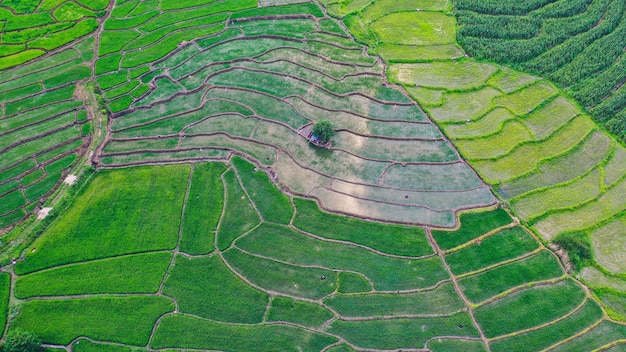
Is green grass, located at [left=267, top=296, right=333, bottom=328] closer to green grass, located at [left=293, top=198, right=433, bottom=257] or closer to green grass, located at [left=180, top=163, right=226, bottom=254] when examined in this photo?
green grass, located at [left=293, top=198, right=433, bottom=257]

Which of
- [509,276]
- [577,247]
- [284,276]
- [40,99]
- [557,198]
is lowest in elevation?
[509,276]

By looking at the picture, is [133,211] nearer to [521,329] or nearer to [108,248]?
[108,248]

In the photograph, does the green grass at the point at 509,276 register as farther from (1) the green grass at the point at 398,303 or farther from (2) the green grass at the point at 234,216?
(2) the green grass at the point at 234,216

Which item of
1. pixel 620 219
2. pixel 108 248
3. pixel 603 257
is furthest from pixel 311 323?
pixel 620 219

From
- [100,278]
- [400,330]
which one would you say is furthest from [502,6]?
[100,278]

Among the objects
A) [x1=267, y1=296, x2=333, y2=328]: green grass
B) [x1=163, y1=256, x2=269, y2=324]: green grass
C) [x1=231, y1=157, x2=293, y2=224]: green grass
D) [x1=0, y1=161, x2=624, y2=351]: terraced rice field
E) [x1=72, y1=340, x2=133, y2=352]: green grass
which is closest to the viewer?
[x1=72, y1=340, x2=133, y2=352]: green grass

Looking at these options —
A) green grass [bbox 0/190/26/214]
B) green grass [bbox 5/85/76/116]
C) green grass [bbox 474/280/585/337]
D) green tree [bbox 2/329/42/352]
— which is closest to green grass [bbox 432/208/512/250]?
green grass [bbox 474/280/585/337]

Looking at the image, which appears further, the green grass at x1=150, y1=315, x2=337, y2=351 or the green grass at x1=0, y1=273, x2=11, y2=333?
the green grass at x1=0, y1=273, x2=11, y2=333

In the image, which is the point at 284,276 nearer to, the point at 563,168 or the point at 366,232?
the point at 366,232
